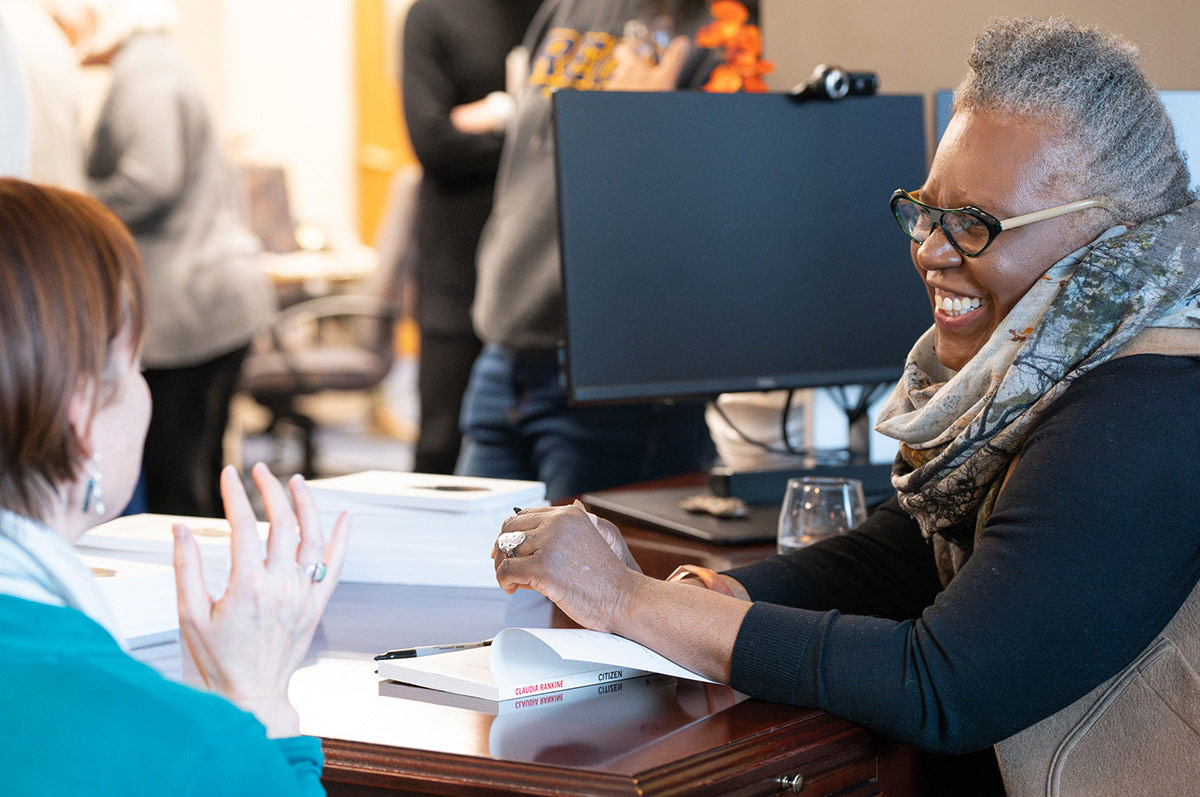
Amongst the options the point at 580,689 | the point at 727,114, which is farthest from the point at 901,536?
the point at 727,114

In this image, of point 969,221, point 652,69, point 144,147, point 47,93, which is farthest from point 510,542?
point 47,93

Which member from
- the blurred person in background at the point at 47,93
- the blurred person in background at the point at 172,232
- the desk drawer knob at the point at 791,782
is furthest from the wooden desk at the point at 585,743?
the blurred person in background at the point at 47,93

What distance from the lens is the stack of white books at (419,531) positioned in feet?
4.77

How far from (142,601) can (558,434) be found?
1.04 metres

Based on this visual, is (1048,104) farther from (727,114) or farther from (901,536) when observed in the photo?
(727,114)

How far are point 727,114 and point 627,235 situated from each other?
241 millimetres

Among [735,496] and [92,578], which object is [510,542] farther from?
[735,496]

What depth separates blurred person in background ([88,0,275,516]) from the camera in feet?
10.9

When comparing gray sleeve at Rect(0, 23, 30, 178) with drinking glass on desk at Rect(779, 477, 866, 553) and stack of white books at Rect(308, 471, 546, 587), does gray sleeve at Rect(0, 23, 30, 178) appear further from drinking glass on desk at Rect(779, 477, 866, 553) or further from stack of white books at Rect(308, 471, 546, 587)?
drinking glass on desk at Rect(779, 477, 866, 553)

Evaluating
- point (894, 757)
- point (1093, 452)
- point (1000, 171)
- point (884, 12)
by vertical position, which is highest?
point (884, 12)

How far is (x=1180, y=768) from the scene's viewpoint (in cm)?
105

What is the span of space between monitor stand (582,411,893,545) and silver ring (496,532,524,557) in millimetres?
494

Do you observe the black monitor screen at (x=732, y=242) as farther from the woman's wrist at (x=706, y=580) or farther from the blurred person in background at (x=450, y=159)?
the blurred person in background at (x=450, y=159)

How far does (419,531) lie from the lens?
148cm
